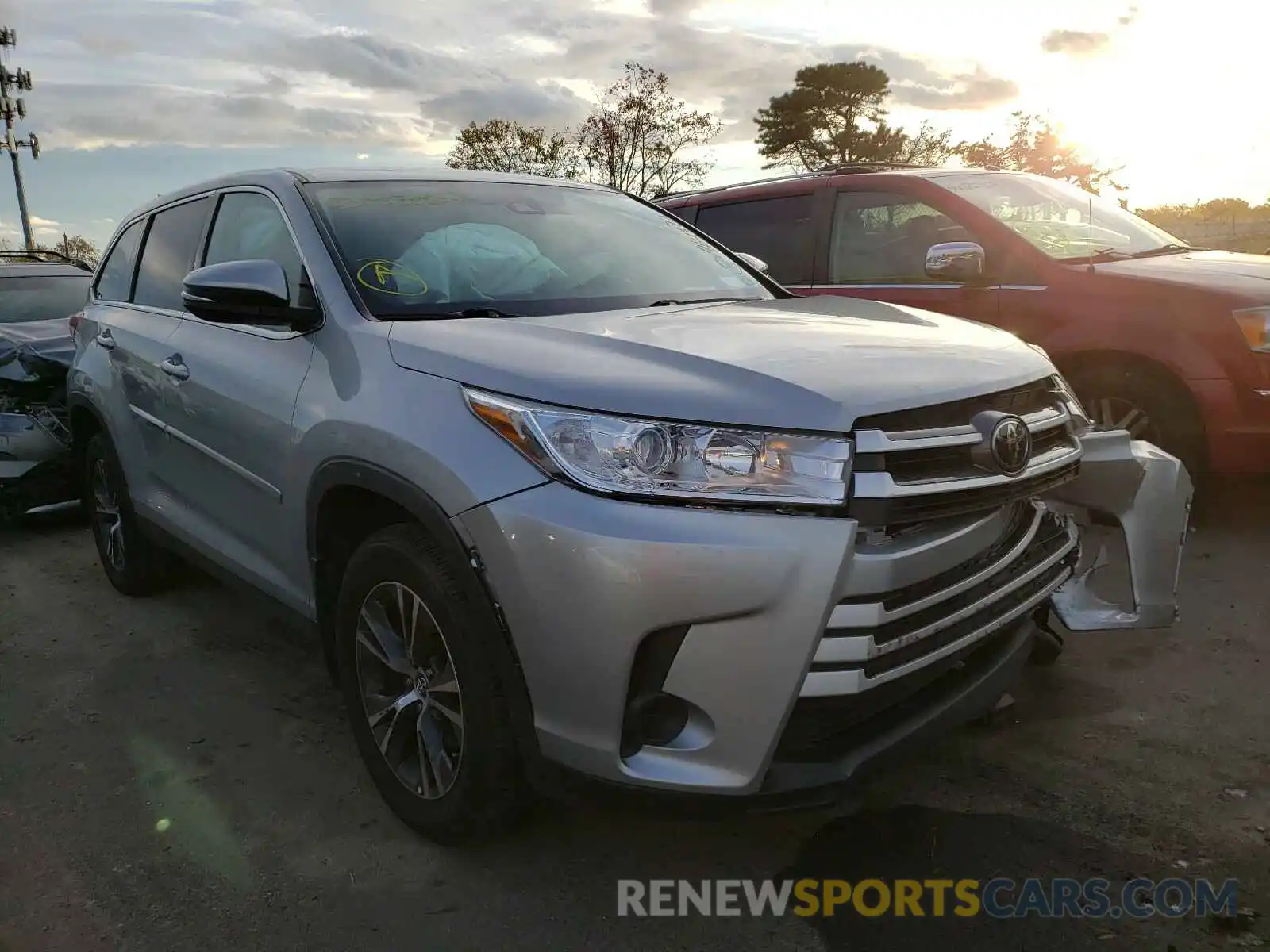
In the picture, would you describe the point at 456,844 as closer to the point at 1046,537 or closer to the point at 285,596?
the point at 285,596

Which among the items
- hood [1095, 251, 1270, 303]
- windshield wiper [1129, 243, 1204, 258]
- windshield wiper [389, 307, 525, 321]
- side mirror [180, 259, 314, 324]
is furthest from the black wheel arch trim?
windshield wiper [1129, 243, 1204, 258]

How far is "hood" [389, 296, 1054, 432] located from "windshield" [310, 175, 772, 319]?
8.9 inches

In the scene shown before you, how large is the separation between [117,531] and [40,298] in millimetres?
3142

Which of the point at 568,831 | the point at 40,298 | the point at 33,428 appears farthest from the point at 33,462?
the point at 568,831

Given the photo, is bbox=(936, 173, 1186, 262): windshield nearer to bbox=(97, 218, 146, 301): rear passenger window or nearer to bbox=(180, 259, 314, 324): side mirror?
bbox=(180, 259, 314, 324): side mirror

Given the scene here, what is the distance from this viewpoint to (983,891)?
2.20 meters

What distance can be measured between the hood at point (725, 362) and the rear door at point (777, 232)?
3.05 metres

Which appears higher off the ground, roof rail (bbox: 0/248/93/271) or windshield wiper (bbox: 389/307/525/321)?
windshield wiper (bbox: 389/307/525/321)

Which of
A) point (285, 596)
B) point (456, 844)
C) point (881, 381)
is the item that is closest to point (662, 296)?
point (881, 381)

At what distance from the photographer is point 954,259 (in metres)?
4.46

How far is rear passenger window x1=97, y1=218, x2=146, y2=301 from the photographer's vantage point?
168 inches

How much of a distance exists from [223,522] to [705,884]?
194 cm

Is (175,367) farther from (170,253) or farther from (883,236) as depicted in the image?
(883,236)

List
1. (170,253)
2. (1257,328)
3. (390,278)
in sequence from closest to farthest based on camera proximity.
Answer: (390,278) → (170,253) → (1257,328)
